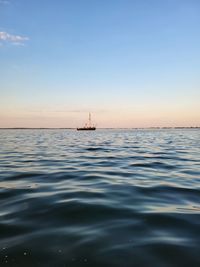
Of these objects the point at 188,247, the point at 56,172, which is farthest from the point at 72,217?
the point at 56,172

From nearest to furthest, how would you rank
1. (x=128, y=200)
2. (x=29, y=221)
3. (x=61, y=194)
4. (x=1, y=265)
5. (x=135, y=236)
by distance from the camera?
(x=1, y=265) → (x=135, y=236) → (x=29, y=221) → (x=128, y=200) → (x=61, y=194)

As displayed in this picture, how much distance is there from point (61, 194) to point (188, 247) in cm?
394

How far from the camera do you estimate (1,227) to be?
4500 millimetres

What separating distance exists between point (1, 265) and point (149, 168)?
9283 mm

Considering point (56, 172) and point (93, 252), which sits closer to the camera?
point (93, 252)

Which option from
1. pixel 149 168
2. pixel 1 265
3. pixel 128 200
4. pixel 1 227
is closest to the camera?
pixel 1 265

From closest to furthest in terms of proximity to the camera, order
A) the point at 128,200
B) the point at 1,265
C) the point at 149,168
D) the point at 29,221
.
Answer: the point at 1,265
the point at 29,221
the point at 128,200
the point at 149,168

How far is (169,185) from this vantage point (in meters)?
8.27

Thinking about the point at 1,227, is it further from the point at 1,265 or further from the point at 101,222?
the point at 101,222

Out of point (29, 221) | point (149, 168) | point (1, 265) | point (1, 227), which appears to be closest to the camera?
point (1, 265)

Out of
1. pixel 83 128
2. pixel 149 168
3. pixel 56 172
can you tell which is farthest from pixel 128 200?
pixel 83 128

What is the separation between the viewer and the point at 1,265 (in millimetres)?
3219

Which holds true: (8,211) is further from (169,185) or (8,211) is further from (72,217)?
(169,185)

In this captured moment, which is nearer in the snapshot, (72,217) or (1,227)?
(1,227)
